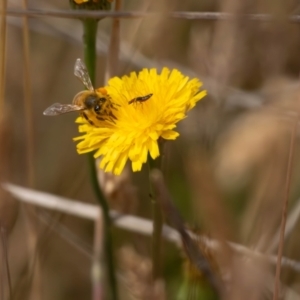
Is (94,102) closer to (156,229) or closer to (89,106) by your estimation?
(89,106)

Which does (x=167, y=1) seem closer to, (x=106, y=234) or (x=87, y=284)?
(x=106, y=234)

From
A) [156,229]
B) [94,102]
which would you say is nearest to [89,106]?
[94,102]

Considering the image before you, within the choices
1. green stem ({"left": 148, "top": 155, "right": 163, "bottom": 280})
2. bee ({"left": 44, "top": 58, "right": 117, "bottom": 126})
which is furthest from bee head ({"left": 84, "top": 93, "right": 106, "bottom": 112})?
green stem ({"left": 148, "top": 155, "right": 163, "bottom": 280})

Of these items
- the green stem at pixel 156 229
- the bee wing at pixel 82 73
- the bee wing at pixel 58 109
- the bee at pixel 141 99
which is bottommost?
the green stem at pixel 156 229

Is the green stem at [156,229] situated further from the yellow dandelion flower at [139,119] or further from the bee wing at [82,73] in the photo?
the bee wing at [82,73]

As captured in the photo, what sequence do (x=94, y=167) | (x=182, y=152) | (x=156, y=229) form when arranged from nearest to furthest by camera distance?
(x=156, y=229), (x=94, y=167), (x=182, y=152)

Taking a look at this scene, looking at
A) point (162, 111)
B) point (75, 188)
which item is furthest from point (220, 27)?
point (75, 188)

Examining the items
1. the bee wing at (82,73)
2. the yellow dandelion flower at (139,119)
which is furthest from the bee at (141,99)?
the bee wing at (82,73)
